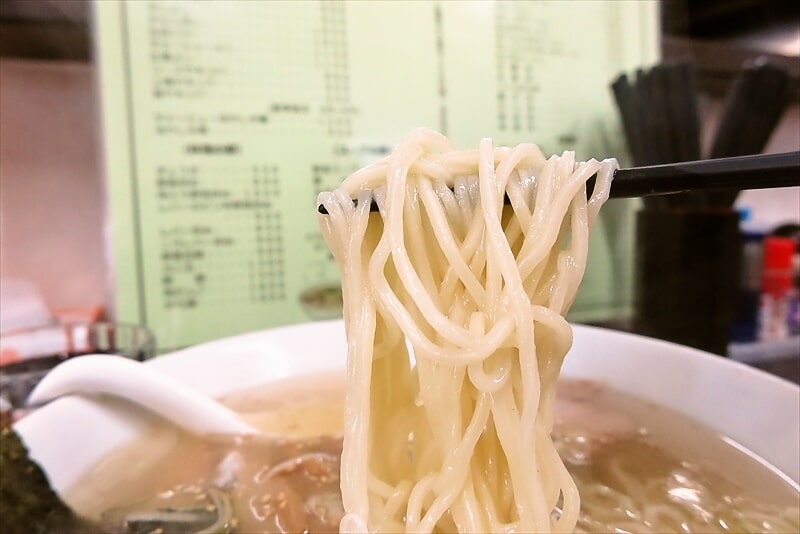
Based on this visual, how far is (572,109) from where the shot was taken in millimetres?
1436

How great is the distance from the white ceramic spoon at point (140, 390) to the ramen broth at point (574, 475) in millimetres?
28

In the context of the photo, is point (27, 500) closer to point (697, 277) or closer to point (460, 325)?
point (460, 325)

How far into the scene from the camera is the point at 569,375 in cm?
108

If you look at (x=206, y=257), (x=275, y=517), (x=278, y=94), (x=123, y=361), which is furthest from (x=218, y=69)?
(x=275, y=517)

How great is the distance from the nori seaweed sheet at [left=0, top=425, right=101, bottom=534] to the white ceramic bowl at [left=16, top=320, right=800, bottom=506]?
0.7 inches

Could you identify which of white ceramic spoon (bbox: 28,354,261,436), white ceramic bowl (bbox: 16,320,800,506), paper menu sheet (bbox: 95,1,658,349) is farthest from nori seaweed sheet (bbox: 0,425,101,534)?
paper menu sheet (bbox: 95,1,658,349)

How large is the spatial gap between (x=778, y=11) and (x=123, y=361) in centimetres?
157

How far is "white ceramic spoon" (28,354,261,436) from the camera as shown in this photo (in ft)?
2.63

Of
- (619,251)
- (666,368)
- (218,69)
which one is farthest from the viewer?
(619,251)

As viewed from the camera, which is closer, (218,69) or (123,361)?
(123,361)

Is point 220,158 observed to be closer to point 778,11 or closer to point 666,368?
point 666,368

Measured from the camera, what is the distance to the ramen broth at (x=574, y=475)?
0.69 m

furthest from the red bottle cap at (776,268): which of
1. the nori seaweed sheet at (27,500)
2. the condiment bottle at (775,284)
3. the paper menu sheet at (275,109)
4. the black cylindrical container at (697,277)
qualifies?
the nori seaweed sheet at (27,500)

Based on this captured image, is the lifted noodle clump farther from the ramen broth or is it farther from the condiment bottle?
the condiment bottle
